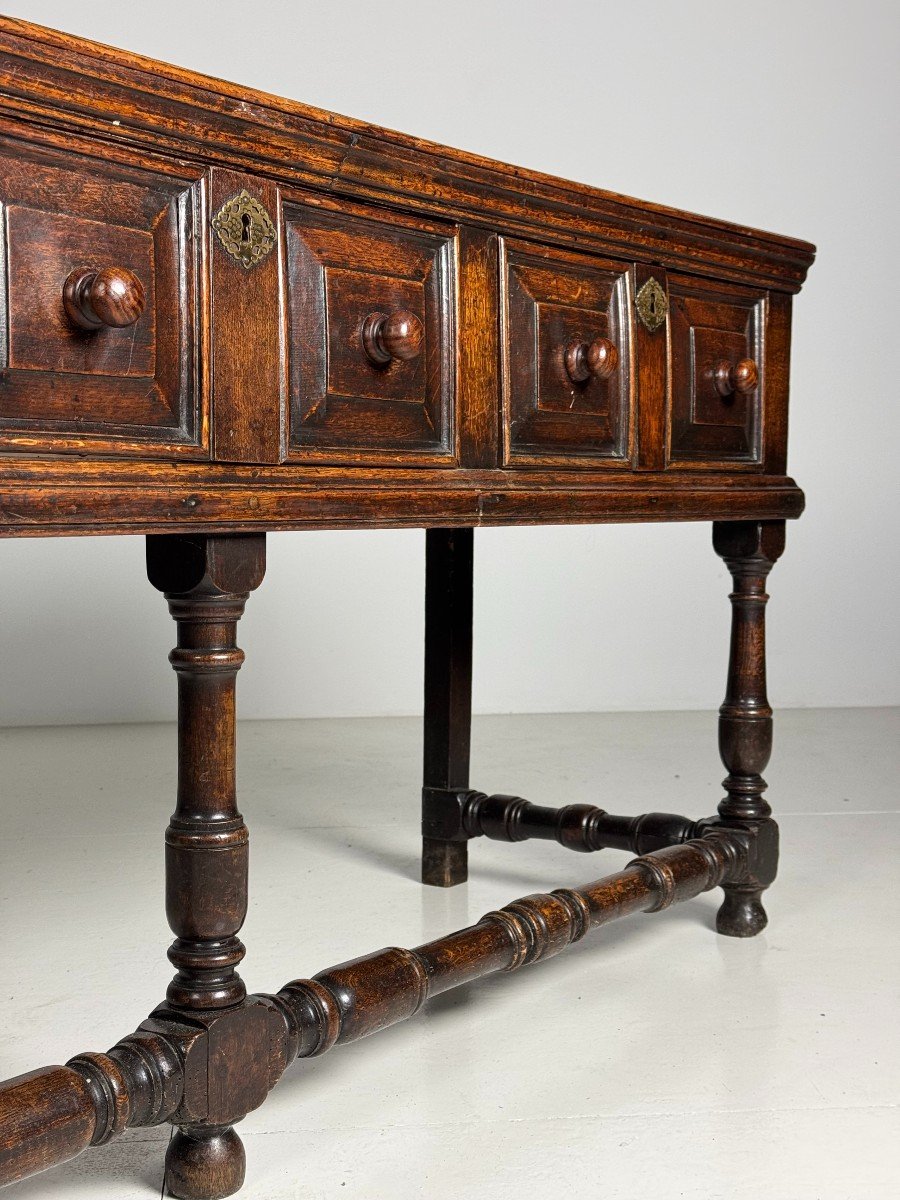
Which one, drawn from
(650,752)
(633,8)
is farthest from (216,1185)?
(633,8)

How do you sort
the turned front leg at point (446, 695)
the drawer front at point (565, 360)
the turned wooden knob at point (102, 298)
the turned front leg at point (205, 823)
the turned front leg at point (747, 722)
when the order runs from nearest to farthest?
the turned wooden knob at point (102, 298), the turned front leg at point (205, 823), the drawer front at point (565, 360), the turned front leg at point (747, 722), the turned front leg at point (446, 695)

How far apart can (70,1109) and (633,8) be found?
528 centimetres

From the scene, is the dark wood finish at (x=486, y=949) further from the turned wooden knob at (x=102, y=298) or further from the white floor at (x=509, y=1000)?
the turned wooden knob at (x=102, y=298)

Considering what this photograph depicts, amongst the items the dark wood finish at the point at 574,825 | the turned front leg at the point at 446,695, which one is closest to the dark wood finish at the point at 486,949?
the dark wood finish at the point at 574,825

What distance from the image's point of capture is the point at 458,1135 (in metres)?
2.00

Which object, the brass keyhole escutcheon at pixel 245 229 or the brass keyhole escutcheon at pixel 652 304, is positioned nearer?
the brass keyhole escutcheon at pixel 245 229

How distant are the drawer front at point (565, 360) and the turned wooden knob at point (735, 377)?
0.29 meters

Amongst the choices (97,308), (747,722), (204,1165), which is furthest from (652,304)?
(204,1165)

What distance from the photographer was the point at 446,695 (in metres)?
3.23

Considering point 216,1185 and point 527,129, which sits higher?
point 527,129

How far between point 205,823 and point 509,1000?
3.15ft

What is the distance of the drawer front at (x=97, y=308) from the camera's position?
59.2 inches

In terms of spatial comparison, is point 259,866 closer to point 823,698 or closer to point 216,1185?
point 216,1185

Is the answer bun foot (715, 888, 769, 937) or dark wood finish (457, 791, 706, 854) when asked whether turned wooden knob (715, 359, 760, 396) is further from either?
bun foot (715, 888, 769, 937)
